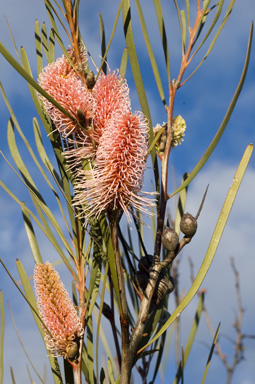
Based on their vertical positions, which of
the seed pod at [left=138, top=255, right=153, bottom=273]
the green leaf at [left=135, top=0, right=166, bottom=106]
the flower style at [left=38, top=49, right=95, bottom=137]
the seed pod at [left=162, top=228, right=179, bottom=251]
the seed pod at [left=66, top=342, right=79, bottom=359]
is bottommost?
the seed pod at [left=66, top=342, right=79, bottom=359]

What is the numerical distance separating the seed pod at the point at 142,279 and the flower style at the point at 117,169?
102 millimetres

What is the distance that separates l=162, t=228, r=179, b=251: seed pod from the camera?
0.66m

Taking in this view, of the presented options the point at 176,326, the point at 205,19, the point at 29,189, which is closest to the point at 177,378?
the point at 176,326

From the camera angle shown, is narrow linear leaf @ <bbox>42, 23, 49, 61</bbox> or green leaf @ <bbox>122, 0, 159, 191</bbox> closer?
green leaf @ <bbox>122, 0, 159, 191</bbox>

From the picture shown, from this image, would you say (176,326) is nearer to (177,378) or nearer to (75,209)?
(177,378)

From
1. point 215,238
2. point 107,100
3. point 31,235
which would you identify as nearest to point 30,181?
point 31,235

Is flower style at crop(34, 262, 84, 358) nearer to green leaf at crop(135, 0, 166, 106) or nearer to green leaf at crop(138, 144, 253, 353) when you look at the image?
green leaf at crop(138, 144, 253, 353)

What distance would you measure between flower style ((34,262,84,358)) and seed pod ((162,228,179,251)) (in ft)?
0.58

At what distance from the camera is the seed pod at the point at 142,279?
681 millimetres

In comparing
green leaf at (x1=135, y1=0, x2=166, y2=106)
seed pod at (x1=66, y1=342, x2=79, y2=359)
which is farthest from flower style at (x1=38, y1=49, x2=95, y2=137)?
seed pod at (x1=66, y1=342, x2=79, y2=359)

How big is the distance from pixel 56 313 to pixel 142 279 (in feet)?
0.46

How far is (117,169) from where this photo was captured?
636mm

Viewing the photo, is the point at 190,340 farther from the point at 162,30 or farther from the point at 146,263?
the point at 162,30

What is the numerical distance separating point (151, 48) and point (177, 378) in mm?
545
